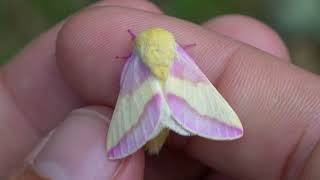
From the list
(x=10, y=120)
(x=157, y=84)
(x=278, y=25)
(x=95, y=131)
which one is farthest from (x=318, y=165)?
(x=278, y=25)

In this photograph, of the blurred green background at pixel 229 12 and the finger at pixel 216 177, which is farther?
the blurred green background at pixel 229 12

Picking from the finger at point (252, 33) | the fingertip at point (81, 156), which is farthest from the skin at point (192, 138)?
the finger at point (252, 33)

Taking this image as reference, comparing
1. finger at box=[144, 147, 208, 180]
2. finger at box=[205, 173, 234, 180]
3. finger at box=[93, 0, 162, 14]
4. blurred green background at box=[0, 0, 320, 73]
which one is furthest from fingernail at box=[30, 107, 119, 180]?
blurred green background at box=[0, 0, 320, 73]

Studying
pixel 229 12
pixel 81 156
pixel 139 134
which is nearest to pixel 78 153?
pixel 81 156

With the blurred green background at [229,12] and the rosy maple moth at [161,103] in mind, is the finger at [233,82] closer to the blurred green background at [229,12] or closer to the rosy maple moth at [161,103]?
the rosy maple moth at [161,103]

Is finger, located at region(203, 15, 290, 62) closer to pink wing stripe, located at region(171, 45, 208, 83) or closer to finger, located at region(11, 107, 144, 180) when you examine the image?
pink wing stripe, located at region(171, 45, 208, 83)

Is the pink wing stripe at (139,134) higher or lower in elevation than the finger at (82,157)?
higher

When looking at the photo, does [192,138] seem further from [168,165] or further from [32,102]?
[32,102]
